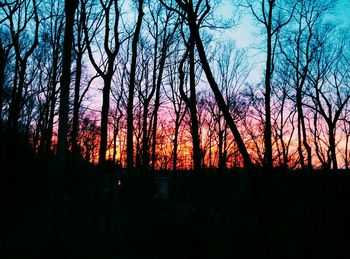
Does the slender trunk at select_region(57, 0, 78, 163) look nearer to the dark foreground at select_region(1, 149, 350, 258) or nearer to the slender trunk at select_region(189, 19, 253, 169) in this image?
the dark foreground at select_region(1, 149, 350, 258)

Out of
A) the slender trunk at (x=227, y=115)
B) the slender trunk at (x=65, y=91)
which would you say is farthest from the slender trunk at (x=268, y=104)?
the slender trunk at (x=65, y=91)

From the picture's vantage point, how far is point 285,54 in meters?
21.1

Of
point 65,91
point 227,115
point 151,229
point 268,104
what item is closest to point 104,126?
point 65,91

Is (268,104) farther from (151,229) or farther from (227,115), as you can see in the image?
(227,115)

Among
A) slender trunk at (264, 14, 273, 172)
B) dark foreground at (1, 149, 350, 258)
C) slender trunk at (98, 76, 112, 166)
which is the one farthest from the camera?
slender trunk at (264, 14, 273, 172)

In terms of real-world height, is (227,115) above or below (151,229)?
above

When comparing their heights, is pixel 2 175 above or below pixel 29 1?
below

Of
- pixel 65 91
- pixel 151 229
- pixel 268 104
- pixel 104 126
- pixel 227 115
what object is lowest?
pixel 151 229

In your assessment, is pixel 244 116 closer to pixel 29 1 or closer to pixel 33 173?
pixel 29 1

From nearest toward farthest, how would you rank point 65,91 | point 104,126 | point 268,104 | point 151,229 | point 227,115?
point 227,115 → point 65,91 → point 151,229 → point 104,126 → point 268,104

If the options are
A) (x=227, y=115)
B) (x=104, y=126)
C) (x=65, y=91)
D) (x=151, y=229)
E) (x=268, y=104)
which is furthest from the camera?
(x=268, y=104)

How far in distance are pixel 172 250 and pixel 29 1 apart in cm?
1350

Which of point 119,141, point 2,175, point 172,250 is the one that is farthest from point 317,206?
point 119,141

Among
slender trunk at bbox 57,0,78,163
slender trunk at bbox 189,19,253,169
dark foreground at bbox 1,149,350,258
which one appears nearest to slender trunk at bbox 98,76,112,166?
dark foreground at bbox 1,149,350,258
